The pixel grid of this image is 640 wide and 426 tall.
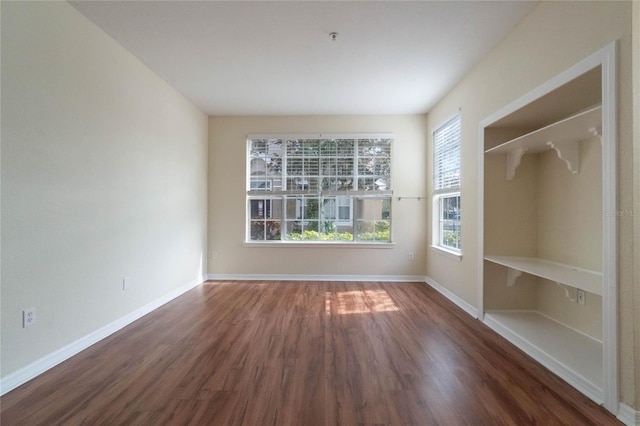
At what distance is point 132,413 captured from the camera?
1.45 m

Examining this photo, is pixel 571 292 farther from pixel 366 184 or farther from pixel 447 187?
pixel 366 184

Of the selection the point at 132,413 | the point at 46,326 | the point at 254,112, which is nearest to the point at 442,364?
the point at 132,413

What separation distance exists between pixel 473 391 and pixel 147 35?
3.83 metres

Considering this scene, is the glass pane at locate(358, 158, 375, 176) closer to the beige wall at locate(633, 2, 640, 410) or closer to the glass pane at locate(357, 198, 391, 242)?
the glass pane at locate(357, 198, 391, 242)

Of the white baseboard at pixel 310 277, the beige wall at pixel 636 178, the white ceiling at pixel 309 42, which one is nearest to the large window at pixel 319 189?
the white baseboard at pixel 310 277

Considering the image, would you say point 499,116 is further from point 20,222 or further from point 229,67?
point 20,222

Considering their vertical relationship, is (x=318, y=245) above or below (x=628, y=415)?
above

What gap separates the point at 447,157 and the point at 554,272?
6.55 ft

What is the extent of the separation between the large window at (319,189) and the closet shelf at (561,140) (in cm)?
199

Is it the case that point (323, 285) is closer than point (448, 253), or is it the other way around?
point (448, 253)

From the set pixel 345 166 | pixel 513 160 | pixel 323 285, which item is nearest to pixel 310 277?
pixel 323 285

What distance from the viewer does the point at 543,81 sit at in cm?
192

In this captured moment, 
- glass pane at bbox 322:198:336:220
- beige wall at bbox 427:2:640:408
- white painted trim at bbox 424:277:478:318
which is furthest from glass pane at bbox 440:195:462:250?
glass pane at bbox 322:198:336:220

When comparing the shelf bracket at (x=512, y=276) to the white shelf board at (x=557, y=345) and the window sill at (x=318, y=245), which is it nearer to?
the white shelf board at (x=557, y=345)
